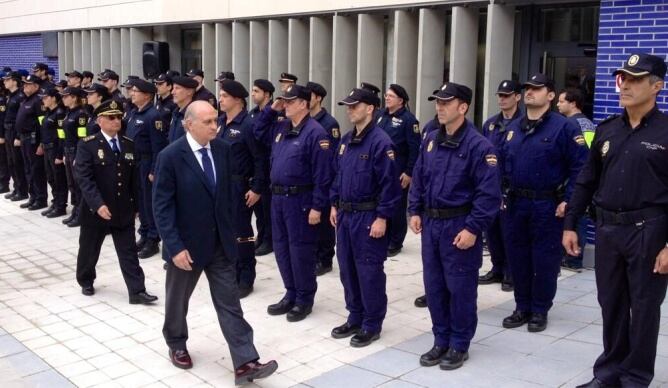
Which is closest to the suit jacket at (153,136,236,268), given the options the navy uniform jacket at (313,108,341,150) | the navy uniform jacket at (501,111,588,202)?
the navy uniform jacket at (501,111,588,202)

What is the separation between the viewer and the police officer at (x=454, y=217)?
4.66 meters

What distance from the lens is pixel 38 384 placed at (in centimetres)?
473

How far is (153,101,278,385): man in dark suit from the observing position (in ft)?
15.1

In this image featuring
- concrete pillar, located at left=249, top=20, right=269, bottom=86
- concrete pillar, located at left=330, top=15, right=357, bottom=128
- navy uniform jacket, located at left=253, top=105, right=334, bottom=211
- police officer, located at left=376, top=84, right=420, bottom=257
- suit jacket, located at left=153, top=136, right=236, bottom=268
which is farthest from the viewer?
concrete pillar, located at left=249, top=20, right=269, bottom=86

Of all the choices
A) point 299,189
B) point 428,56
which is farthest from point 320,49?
point 299,189

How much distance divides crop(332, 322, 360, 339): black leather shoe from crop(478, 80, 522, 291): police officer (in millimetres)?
1476

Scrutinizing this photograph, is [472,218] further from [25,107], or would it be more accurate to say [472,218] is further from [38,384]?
[25,107]

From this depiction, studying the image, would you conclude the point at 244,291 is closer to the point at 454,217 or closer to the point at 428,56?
the point at 454,217

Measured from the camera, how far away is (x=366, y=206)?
5.21 m

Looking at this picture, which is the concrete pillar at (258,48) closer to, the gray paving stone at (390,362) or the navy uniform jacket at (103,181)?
the navy uniform jacket at (103,181)

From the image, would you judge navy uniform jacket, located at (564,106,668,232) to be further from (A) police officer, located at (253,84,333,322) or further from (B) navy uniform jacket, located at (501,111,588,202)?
(A) police officer, located at (253,84,333,322)

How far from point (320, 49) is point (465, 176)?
630 cm

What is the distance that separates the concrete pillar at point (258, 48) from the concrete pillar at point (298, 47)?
2.91 ft

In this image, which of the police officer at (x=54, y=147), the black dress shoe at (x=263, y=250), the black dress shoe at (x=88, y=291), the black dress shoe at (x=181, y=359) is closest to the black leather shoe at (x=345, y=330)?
the black dress shoe at (x=181, y=359)
